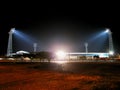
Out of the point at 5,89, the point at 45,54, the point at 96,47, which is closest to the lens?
the point at 5,89

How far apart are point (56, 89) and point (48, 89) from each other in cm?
55

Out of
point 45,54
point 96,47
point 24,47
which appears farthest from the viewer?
point 24,47

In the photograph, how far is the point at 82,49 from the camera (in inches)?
4663

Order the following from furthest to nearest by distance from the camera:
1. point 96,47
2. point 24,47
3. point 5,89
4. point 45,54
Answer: point 24,47 < point 96,47 < point 45,54 < point 5,89

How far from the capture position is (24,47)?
128m

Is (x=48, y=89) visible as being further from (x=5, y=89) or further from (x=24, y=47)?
(x=24, y=47)

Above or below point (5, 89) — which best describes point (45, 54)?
above

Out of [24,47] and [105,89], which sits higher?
[24,47]

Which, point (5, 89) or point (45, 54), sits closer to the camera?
point (5, 89)

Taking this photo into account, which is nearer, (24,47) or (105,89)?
(105,89)

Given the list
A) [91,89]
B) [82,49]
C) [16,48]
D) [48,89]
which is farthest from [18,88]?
[16,48]

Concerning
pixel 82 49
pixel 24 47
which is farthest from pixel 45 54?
pixel 24 47

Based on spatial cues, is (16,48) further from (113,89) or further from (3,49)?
(113,89)

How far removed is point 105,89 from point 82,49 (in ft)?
343
